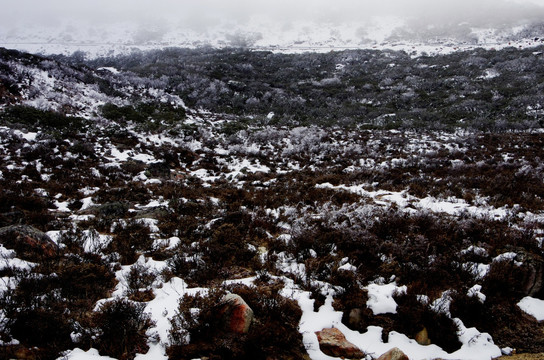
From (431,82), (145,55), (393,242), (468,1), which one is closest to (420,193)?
(393,242)

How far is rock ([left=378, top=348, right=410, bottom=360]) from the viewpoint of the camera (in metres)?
2.95

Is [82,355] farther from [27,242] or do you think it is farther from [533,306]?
[533,306]

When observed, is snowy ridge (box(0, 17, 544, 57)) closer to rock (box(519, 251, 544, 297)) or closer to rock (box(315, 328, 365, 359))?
rock (box(519, 251, 544, 297))

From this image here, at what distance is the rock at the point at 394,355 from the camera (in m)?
2.95

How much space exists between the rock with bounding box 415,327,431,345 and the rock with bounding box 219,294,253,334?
1978 millimetres

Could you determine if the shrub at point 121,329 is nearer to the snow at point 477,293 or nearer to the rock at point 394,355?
the rock at point 394,355

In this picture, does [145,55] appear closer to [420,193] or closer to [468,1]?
[420,193]

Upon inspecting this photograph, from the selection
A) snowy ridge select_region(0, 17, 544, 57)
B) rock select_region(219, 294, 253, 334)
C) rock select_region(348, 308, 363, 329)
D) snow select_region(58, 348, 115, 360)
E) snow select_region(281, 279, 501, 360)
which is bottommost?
snow select_region(281, 279, 501, 360)

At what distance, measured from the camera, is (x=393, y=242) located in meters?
5.55

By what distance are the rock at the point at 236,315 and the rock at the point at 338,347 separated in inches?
34.2

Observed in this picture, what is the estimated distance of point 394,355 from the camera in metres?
2.96

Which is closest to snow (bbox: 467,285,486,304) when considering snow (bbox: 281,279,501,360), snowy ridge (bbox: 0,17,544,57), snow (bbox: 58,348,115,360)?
snow (bbox: 281,279,501,360)

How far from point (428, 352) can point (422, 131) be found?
64.0 ft

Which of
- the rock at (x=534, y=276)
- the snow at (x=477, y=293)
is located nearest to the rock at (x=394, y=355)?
the snow at (x=477, y=293)
